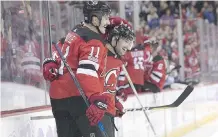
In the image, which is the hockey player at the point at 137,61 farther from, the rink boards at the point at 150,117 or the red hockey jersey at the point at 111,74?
the red hockey jersey at the point at 111,74

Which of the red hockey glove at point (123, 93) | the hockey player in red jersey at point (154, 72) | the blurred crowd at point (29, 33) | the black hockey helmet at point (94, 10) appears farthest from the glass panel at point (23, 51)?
the hockey player in red jersey at point (154, 72)

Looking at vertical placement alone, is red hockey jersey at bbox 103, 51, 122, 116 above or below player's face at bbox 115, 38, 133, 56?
below

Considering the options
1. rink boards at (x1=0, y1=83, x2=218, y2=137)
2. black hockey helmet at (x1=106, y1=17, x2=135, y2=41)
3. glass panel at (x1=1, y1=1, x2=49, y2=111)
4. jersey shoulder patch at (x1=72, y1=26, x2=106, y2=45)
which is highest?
jersey shoulder patch at (x1=72, y1=26, x2=106, y2=45)

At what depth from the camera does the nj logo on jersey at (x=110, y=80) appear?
2.84m

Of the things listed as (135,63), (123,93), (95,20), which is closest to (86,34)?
(95,20)

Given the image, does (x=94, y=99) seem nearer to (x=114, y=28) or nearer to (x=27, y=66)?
(x=114, y=28)

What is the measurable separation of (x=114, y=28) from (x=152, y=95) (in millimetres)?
2266

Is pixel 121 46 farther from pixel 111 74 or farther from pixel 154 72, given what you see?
pixel 154 72

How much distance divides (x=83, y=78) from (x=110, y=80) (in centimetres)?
51

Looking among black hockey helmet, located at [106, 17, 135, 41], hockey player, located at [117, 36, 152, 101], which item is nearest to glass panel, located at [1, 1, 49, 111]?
black hockey helmet, located at [106, 17, 135, 41]

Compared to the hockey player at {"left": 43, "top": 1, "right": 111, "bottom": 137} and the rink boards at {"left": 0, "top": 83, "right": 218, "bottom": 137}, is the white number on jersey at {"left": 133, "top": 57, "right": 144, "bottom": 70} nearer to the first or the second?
the rink boards at {"left": 0, "top": 83, "right": 218, "bottom": 137}

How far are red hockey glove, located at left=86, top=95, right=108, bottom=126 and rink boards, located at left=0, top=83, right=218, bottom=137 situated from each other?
74 cm

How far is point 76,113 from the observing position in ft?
8.32

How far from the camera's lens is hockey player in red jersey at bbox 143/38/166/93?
18.4 feet
